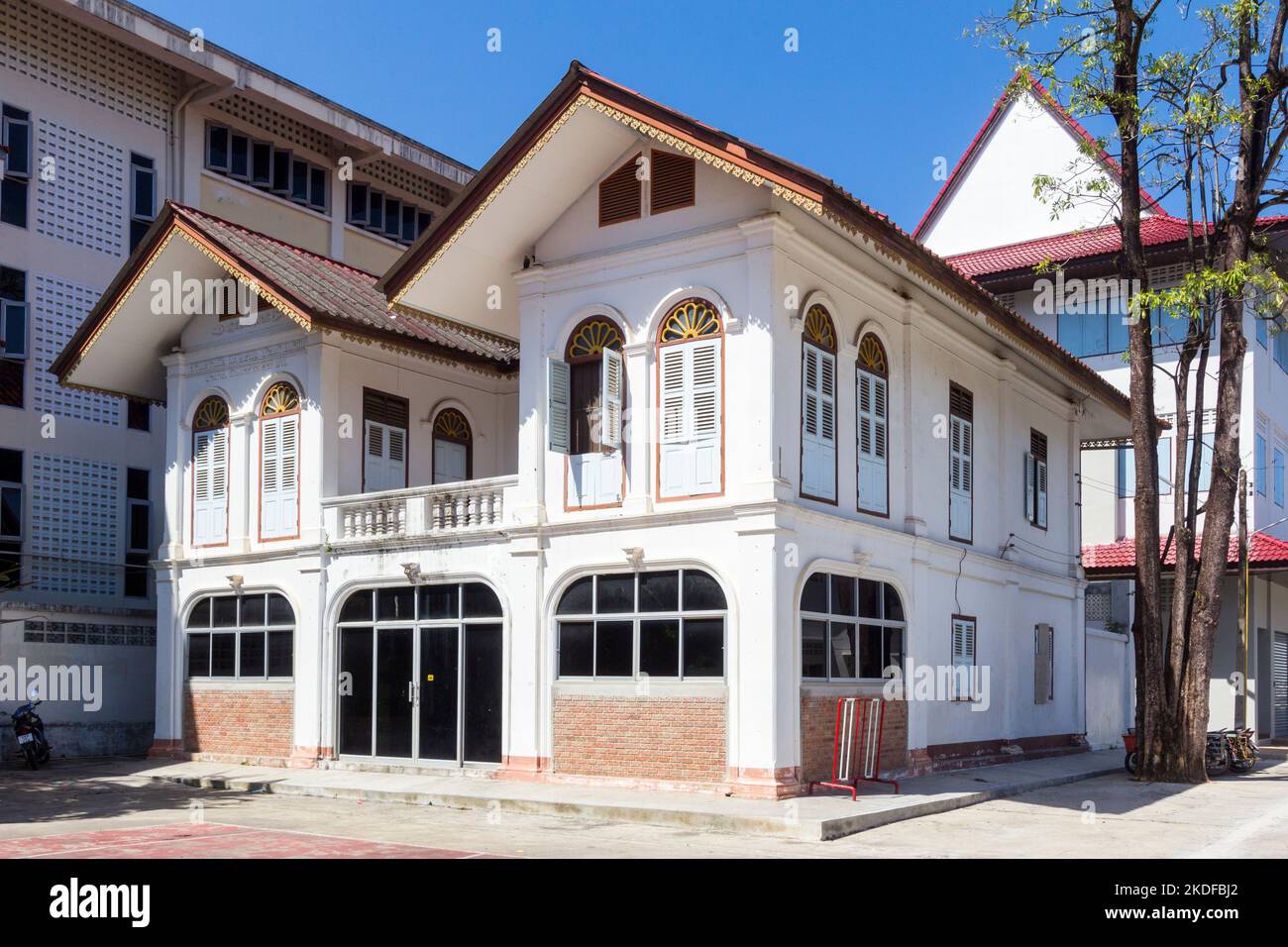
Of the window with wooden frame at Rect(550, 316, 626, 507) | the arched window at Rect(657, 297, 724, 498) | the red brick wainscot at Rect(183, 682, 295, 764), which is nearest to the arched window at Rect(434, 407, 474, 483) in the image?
the red brick wainscot at Rect(183, 682, 295, 764)

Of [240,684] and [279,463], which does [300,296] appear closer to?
A: [279,463]

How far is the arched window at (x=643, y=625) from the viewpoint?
1669 centimetres

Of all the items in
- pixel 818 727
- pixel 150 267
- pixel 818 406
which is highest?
pixel 150 267

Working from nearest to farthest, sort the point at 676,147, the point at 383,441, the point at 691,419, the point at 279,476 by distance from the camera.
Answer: the point at 676,147 → the point at 691,419 → the point at 279,476 → the point at 383,441

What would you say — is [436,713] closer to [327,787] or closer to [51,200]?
[327,787]

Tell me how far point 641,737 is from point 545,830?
2.81m

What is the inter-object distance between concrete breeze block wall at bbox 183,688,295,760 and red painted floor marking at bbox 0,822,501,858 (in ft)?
22.2

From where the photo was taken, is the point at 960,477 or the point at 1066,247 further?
the point at 1066,247

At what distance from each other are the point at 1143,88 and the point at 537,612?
12137mm

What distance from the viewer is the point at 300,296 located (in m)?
20.4

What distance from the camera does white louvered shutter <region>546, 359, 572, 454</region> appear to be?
18.0 meters

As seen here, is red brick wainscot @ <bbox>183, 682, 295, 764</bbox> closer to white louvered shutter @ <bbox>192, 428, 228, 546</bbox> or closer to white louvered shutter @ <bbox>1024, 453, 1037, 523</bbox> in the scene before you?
white louvered shutter @ <bbox>192, 428, 228, 546</bbox>

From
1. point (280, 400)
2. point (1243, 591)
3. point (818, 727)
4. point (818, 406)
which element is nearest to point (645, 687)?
point (818, 727)
